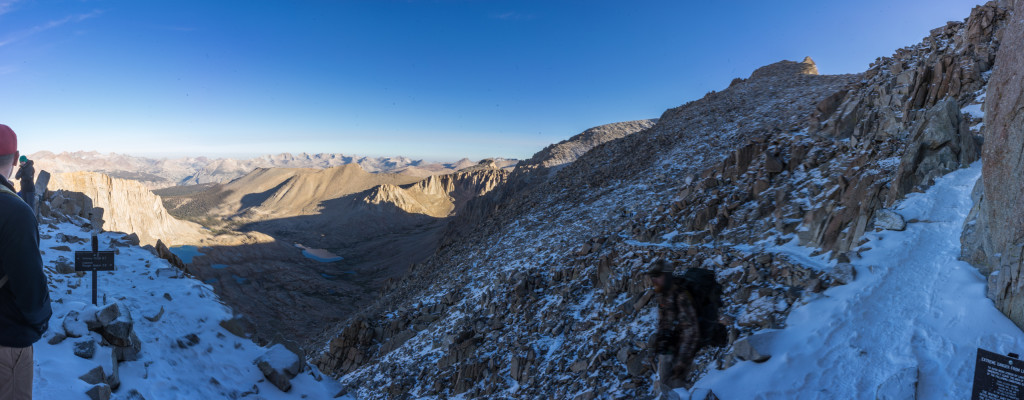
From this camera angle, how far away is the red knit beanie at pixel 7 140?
2535 mm

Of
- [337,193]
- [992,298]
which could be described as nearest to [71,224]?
[992,298]

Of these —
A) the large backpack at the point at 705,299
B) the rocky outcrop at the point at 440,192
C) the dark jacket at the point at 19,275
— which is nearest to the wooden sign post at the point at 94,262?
the dark jacket at the point at 19,275

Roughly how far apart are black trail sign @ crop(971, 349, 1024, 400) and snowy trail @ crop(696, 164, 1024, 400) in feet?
0.92

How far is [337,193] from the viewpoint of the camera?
350 ft

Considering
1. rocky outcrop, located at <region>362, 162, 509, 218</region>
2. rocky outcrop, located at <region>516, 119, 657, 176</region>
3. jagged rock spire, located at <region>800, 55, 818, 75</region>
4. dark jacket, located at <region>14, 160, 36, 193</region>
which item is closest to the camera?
dark jacket, located at <region>14, 160, 36, 193</region>

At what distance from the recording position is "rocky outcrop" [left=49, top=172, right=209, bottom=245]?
36469mm

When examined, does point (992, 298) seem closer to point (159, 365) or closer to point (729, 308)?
point (729, 308)

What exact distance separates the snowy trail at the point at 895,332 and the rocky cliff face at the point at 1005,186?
0.88ft

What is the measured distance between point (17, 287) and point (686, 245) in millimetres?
12805

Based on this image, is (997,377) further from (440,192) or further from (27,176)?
(440,192)

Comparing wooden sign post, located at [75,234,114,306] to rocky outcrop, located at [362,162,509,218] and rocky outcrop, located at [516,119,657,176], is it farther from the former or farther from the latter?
rocky outcrop, located at [362,162,509,218]

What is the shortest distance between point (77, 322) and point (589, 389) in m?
8.64

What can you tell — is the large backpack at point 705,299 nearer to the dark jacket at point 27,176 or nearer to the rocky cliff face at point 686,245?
the rocky cliff face at point 686,245

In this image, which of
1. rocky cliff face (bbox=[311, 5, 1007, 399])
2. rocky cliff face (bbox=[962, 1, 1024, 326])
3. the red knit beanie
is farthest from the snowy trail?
the red knit beanie
